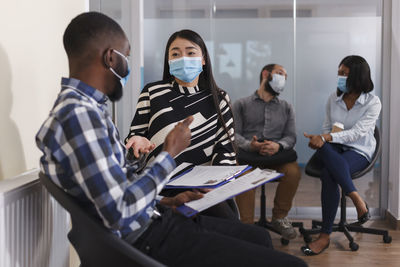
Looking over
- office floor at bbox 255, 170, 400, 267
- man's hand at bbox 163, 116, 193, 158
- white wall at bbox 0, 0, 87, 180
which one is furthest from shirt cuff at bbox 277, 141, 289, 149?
man's hand at bbox 163, 116, 193, 158

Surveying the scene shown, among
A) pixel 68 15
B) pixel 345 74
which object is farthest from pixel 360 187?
pixel 68 15

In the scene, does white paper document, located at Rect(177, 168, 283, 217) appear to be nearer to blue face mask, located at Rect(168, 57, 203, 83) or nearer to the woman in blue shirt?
blue face mask, located at Rect(168, 57, 203, 83)

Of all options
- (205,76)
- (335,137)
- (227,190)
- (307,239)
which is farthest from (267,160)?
(227,190)

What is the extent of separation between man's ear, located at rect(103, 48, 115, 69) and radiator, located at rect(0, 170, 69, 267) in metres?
0.43

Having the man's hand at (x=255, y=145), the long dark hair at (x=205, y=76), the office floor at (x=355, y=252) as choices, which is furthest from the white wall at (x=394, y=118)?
the long dark hair at (x=205, y=76)

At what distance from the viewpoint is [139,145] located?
1853 mm

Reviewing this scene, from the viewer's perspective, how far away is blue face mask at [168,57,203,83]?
82.4 inches

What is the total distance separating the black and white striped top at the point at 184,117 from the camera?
6.64ft

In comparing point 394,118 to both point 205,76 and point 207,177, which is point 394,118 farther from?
point 207,177

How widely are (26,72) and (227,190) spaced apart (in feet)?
2.82

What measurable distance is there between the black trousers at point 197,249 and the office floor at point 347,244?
1.95 meters

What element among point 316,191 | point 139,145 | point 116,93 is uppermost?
point 116,93

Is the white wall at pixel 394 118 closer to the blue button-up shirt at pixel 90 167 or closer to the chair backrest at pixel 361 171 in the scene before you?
the chair backrest at pixel 361 171

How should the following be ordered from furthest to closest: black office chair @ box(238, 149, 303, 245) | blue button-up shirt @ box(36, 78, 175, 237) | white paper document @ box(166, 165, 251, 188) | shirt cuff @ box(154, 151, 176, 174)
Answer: black office chair @ box(238, 149, 303, 245)
white paper document @ box(166, 165, 251, 188)
shirt cuff @ box(154, 151, 176, 174)
blue button-up shirt @ box(36, 78, 175, 237)
